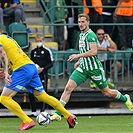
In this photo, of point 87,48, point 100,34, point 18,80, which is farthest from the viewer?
point 100,34

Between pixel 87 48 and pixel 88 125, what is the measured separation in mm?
1605

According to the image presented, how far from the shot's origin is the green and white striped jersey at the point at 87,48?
49.7 ft

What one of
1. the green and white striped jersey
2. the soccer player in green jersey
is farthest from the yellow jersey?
the green and white striped jersey

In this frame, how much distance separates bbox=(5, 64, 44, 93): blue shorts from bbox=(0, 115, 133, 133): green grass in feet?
2.70

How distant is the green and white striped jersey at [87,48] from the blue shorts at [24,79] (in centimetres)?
157

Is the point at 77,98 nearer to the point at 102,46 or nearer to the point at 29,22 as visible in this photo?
the point at 102,46

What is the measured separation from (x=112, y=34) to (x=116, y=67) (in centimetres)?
193

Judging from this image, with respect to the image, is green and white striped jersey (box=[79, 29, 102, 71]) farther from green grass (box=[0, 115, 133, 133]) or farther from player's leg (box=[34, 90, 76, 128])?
player's leg (box=[34, 90, 76, 128])

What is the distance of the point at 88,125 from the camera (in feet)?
50.6

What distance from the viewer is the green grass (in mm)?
13898

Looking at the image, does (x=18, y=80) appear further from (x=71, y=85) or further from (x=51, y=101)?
(x=71, y=85)

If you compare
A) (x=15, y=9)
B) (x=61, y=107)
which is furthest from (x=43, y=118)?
(x=15, y=9)

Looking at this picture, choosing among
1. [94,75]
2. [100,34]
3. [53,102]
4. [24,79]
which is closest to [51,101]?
[53,102]

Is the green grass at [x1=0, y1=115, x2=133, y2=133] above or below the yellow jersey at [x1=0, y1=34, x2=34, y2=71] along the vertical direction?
below
